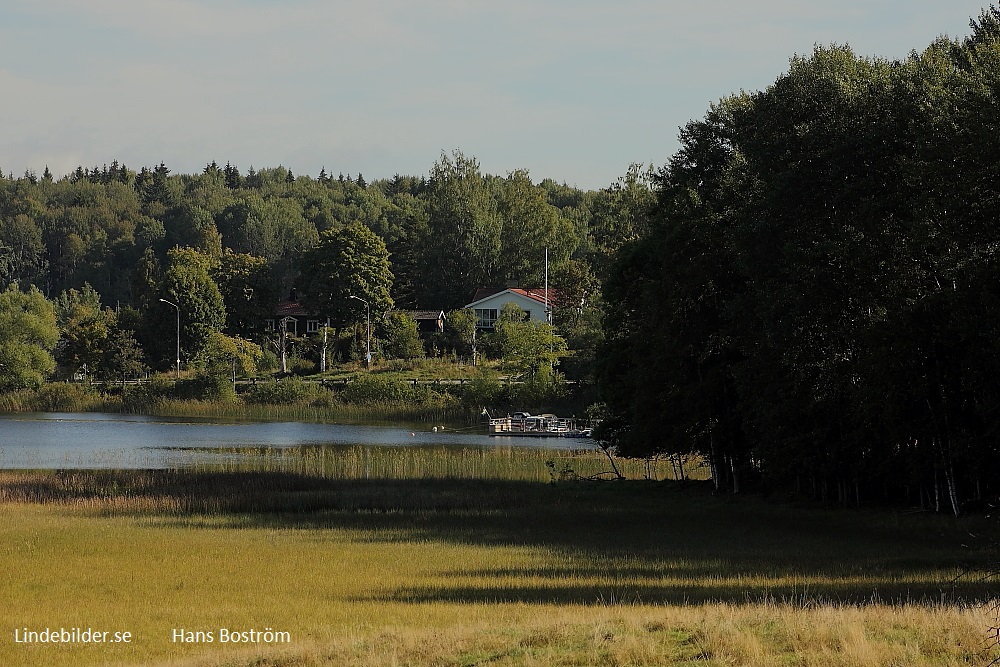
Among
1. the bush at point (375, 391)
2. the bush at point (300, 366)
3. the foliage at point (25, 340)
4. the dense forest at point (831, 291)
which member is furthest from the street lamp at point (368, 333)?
the dense forest at point (831, 291)

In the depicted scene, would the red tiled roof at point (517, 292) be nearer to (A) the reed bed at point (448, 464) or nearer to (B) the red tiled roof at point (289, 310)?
Result: (B) the red tiled roof at point (289, 310)

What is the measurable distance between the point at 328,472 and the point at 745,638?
36035 millimetres

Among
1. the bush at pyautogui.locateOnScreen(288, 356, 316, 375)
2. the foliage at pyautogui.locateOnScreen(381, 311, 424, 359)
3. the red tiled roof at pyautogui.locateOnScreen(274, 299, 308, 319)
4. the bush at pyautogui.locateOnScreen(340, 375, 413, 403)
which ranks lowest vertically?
the bush at pyautogui.locateOnScreen(340, 375, 413, 403)

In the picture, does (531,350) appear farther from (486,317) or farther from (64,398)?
(64,398)

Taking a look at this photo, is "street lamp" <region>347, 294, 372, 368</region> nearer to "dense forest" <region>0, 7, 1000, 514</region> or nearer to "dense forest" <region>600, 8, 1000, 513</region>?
"dense forest" <region>0, 7, 1000, 514</region>

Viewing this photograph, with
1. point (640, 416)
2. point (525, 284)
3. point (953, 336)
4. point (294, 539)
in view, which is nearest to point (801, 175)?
→ point (953, 336)

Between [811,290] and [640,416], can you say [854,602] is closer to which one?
[811,290]

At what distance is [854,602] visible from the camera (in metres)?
19.5

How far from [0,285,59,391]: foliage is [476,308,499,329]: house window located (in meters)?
41.0

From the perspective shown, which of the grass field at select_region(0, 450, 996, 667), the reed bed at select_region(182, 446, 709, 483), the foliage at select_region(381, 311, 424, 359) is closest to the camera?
the grass field at select_region(0, 450, 996, 667)

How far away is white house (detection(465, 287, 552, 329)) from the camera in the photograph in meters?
126

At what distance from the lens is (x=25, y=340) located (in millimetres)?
123812

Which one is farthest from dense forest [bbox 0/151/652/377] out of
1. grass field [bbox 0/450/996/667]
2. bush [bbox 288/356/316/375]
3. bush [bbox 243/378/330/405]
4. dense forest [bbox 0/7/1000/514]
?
grass field [bbox 0/450/996/667]

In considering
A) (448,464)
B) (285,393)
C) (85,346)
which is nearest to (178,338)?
(85,346)
